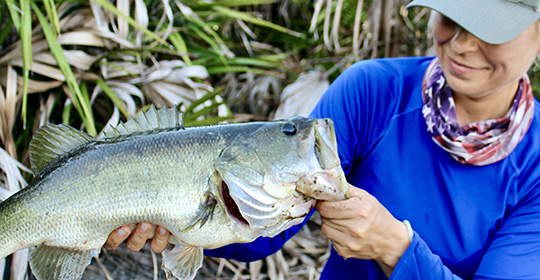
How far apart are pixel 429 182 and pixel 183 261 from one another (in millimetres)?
989

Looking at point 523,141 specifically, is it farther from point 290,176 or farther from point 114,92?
point 114,92

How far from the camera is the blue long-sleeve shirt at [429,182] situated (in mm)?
1764

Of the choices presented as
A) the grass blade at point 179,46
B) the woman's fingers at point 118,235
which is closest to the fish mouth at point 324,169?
the woman's fingers at point 118,235

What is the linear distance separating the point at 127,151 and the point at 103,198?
157 millimetres

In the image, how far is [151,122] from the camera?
154 cm

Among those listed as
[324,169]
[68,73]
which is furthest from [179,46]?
[324,169]

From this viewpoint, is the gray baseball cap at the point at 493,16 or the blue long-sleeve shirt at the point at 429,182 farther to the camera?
the blue long-sleeve shirt at the point at 429,182

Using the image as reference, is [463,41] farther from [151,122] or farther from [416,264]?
[151,122]

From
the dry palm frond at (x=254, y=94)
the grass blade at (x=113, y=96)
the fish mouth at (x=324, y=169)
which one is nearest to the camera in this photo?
the fish mouth at (x=324, y=169)

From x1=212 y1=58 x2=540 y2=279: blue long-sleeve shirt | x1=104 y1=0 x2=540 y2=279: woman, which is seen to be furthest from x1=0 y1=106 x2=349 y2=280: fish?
x1=212 y1=58 x2=540 y2=279: blue long-sleeve shirt

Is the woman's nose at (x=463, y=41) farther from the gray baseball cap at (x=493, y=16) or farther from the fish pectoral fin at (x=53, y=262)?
the fish pectoral fin at (x=53, y=262)

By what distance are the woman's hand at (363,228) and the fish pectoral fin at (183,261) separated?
0.42 m

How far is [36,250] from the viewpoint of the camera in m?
1.51

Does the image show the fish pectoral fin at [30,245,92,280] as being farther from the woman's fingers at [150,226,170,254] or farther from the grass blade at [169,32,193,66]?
the grass blade at [169,32,193,66]
